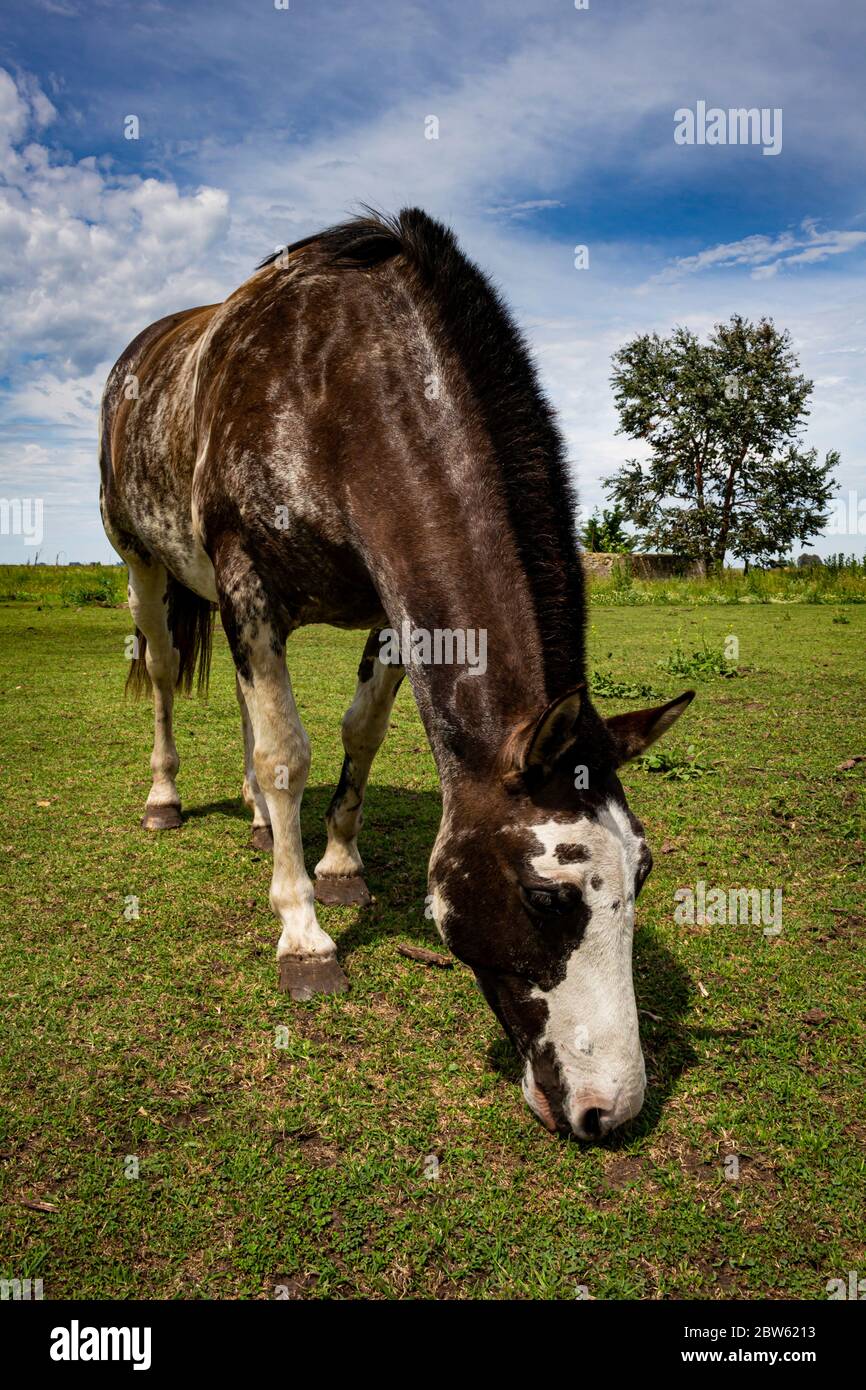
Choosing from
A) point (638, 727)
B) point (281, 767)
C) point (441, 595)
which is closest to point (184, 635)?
point (281, 767)

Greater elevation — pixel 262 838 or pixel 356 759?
pixel 356 759

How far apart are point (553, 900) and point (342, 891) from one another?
Answer: 7.66 ft

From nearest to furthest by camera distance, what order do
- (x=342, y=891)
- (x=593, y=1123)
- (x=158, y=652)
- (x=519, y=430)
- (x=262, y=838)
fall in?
(x=593, y=1123) < (x=519, y=430) < (x=342, y=891) < (x=262, y=838) < (x=158, y=652)

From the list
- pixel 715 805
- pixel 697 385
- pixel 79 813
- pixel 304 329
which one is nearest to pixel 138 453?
pixel 304 329

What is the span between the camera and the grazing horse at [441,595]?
273 centimetres

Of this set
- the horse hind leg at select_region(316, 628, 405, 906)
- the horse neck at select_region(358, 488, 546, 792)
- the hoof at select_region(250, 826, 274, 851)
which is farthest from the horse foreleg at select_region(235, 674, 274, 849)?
→ the horse neck at select_region(358, 488, 546, 792)

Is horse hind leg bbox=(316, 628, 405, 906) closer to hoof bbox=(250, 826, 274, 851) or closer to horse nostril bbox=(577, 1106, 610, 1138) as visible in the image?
hoof bbox=(250, 826, 274, 851)

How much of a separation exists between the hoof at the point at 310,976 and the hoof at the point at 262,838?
173 centimetres

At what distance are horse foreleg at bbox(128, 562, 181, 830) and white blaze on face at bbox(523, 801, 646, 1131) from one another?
4.10m

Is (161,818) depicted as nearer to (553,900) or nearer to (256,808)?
(256,808)

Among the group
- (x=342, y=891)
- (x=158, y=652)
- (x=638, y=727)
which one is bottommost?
(x=342, y=891)

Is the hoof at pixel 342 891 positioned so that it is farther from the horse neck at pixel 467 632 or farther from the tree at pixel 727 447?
the tree at pixel 727 447

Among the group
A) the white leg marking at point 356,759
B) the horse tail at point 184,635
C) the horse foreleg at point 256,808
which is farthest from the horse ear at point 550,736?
the horse tail at point 184,635

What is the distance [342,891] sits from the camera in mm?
4828
